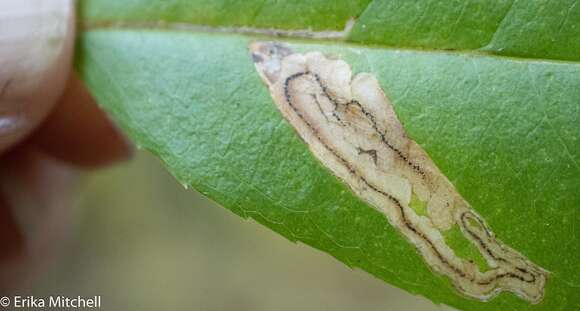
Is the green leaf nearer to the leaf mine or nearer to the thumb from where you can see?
the leaf mine

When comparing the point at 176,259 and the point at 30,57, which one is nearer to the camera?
the point at 30,57

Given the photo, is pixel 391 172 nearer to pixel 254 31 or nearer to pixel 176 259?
pixel 254 31

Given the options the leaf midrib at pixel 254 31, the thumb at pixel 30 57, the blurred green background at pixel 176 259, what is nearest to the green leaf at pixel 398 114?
the leaf midrib at pixel 254 31

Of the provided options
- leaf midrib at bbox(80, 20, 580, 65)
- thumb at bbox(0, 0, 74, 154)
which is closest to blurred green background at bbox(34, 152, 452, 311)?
thumb at bbox(0, 0, 74, 154)

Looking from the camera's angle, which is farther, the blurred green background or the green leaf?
the blurred green background

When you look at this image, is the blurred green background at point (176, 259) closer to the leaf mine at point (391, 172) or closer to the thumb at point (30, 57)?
the thumb at point (30, 57)

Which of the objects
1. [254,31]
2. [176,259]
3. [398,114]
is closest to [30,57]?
[254,31]
